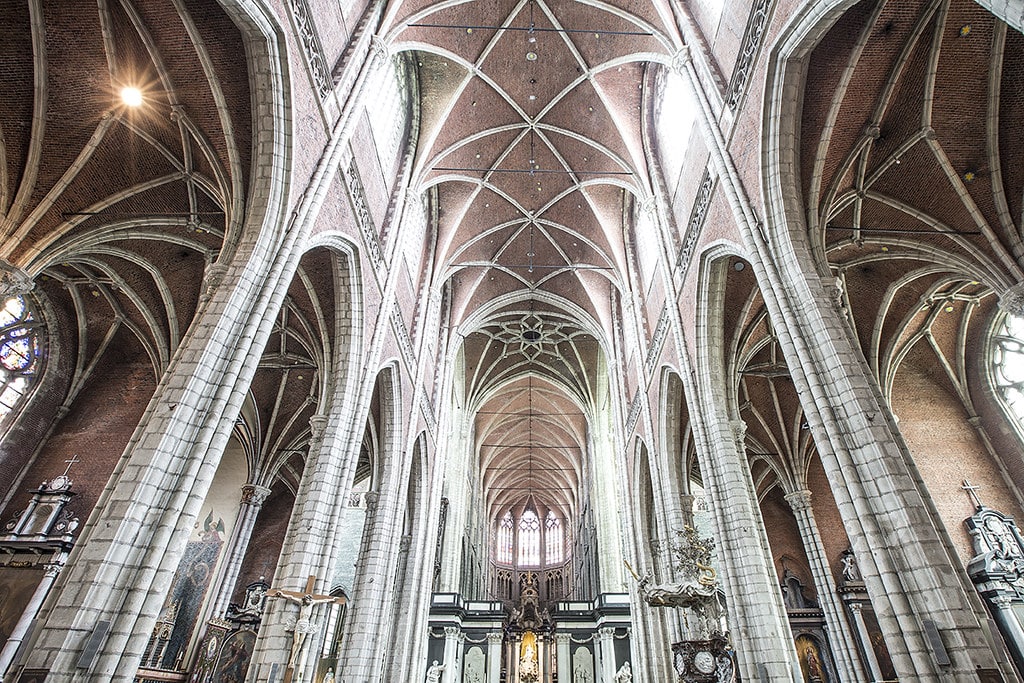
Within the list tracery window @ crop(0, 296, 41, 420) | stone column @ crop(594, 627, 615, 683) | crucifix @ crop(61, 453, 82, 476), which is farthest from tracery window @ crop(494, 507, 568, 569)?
tracery window @ crop(0, 296, 41, 420)

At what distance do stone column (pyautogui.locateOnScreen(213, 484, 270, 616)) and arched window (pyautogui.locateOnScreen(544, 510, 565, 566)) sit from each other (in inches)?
1113

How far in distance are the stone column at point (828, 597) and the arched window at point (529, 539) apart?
28613 millimetres

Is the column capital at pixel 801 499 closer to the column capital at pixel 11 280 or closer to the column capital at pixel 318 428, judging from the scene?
the column capital at pixel 318 428

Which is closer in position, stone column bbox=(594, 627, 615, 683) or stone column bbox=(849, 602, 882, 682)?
stone column bbox=(849, 602, 882, 682)

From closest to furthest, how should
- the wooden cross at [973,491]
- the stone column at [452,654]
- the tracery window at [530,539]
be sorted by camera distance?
the wooden cross at [973,491], the stone column at [452,654], the tracery window at [530,539]

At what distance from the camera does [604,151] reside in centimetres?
1708

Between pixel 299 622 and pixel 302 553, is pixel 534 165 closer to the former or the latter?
pixel 302 553

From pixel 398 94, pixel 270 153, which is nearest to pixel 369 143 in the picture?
pixel 398 94

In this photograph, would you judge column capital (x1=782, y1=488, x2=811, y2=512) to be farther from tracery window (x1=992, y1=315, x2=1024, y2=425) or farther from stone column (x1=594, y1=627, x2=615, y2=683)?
stone column (x1=594, y1=627, x2=615, y2=683)

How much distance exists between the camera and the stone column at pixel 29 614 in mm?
12612

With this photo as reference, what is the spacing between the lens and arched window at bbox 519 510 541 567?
4334 cm

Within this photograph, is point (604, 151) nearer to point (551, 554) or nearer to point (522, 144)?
point (522, 144)

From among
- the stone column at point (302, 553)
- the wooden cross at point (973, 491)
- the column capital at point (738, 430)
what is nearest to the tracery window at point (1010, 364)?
the wooden cross at point (973, 491)

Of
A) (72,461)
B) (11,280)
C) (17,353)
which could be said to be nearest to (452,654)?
(72,461)
